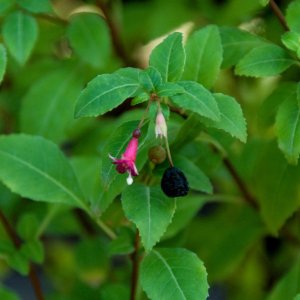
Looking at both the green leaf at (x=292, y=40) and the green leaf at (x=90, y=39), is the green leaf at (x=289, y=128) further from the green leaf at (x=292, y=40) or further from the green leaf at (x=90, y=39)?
the green leaf at (x=90, y=39)

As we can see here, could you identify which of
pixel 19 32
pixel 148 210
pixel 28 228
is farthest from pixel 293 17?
pixel 28 228

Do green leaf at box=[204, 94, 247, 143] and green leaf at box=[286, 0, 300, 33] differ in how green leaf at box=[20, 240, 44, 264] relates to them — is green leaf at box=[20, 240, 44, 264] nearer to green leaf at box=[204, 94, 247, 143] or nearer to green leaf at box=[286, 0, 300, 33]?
green leaf at box=[204, 94, 247, 143]

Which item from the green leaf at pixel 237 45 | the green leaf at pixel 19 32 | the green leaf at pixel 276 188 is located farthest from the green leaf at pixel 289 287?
the green leaf at pixel 19 32

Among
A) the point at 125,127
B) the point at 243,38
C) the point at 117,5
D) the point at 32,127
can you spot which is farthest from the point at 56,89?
the point at 125,127

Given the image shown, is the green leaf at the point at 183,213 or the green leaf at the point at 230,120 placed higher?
the green leaf at the point at 230,120

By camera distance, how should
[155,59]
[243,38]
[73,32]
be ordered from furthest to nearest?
[73,32] < [243,38] < [155,59]

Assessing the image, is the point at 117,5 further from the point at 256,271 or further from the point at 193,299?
the point at 193,299
